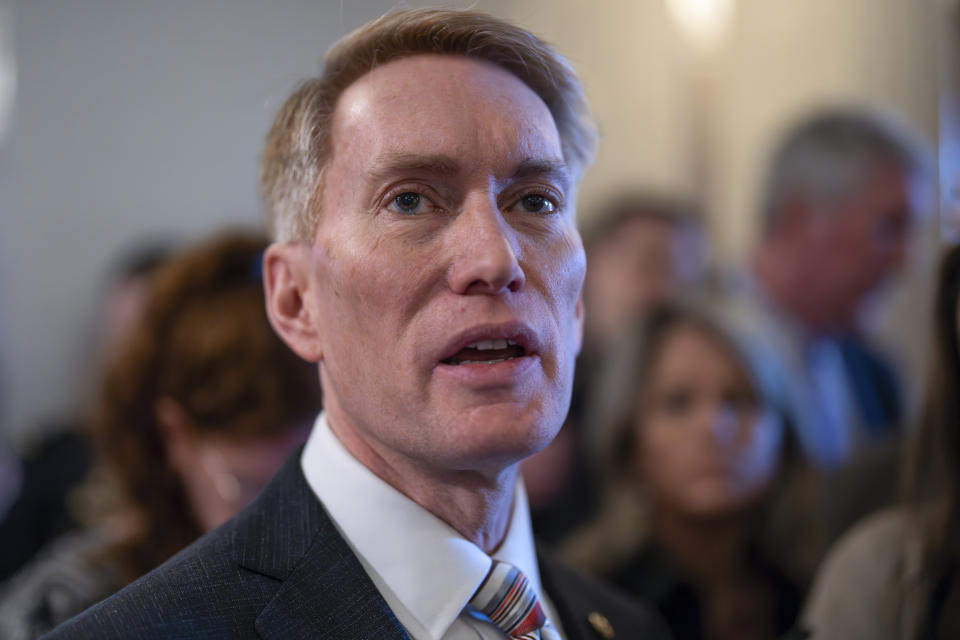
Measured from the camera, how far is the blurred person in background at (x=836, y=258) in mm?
3521

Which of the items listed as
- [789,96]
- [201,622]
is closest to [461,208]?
[201,622]

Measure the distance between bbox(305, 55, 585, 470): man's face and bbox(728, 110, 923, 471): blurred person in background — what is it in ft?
7.24

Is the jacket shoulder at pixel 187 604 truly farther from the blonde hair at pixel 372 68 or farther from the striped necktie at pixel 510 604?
the blonde hair at pixel 372 68

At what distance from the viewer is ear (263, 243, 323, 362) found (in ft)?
4.99

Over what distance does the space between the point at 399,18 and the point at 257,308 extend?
3.73ft

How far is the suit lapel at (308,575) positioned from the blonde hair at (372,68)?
0.44m

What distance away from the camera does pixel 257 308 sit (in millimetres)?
2406

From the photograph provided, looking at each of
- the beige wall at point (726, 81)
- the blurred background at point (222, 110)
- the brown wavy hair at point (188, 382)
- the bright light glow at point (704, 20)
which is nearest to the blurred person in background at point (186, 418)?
the brown wavy hair at point (188, 382)

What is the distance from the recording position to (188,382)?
7.73ft

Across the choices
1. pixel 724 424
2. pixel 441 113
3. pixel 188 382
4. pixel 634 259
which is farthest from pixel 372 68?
pixel 634 259

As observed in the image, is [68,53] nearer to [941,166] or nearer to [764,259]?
[764,259]

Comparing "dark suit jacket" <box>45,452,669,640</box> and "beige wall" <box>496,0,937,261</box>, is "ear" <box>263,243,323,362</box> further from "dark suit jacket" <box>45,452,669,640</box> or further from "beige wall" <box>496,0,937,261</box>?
"beige wall" <box>496,0,937,261</box>

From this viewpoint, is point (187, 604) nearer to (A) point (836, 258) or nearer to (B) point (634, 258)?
(A) point (836, 258)

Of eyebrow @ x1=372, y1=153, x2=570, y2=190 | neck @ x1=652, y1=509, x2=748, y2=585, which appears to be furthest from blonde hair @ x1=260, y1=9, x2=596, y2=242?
neck @ x1=652, y1=509, x2=748, y2=585
